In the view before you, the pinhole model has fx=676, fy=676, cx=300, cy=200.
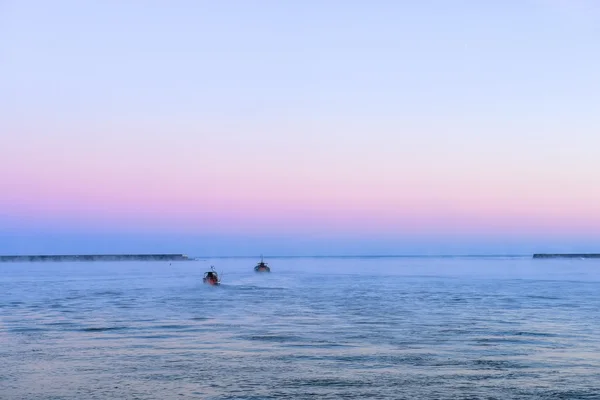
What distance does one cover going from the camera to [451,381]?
86.0 ft

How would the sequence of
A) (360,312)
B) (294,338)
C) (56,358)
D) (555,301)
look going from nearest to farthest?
1. (56,358)
2. (294,338)
3. (360,312)
4. (555,301)

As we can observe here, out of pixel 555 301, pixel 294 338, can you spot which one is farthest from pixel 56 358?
pixel 555 301

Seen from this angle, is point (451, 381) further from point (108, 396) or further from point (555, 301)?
point (555, 301)

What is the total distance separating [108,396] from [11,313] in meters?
38.1

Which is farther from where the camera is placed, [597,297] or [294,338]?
[597,297]

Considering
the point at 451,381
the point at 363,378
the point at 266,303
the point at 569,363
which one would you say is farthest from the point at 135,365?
the point at 266,303

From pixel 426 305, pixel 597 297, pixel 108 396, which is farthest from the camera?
pixel 597 297

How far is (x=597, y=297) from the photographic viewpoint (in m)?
75.8

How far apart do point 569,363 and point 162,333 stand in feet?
78.7

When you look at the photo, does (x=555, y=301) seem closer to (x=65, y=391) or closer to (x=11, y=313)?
(x=11, y=313)

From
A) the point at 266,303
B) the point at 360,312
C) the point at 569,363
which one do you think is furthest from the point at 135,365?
the point at 266,303

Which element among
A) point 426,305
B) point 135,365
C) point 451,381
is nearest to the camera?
point 451,381

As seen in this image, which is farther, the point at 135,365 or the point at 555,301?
the point at 555,301

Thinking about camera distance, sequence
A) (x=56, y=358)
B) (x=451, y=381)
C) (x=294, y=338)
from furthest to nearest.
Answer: (x=294, y=338) → (x=56, y=358) → (x=451, y=381)
